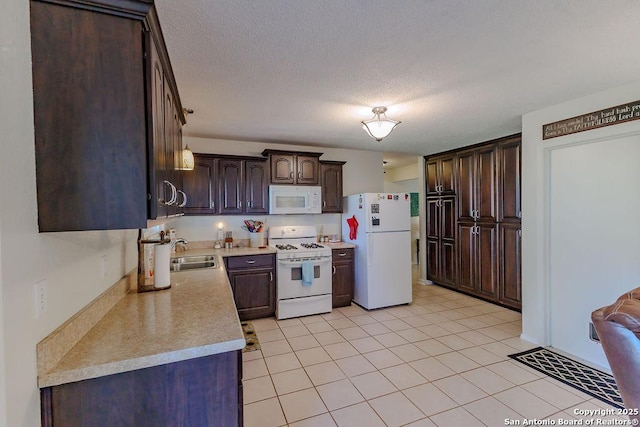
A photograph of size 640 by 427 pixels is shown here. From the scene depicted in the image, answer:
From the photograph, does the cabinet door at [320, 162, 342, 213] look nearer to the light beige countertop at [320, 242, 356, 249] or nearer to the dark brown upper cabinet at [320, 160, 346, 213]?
the dark brown upper cabinet at [320, 160, 346, 213]

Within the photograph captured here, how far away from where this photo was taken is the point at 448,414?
203 centimetres

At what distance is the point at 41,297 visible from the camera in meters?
1.02

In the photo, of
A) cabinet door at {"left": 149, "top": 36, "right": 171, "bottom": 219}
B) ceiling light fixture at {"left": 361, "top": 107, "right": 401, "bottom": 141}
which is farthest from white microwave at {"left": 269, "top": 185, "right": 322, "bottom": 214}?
cabinet door at {"left": 149, "top": 36, "right": 171, "bottom": 219}

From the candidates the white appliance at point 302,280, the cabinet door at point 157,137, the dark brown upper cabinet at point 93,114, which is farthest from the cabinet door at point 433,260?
the dark brown upper cabinet at point 93,114

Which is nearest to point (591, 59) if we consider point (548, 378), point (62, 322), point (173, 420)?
point (548, 378)

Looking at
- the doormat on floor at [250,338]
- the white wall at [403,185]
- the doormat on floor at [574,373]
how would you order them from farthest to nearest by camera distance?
the white wall at [403,185], the doormat on floor at [250,338], the doormat on floor at [574,373]

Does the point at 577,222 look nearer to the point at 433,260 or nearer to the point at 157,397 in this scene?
the point at 433,260

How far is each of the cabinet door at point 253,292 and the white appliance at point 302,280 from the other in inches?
4.5

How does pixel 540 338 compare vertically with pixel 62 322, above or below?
below

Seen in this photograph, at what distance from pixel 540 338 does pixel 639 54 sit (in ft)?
8.50

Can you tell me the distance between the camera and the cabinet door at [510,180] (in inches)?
153

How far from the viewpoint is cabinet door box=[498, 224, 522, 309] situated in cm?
391

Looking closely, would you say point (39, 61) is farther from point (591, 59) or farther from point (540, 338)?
point (540, 338)

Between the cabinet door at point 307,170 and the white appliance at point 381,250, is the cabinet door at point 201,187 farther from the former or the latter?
the white appliance at point 381,250
